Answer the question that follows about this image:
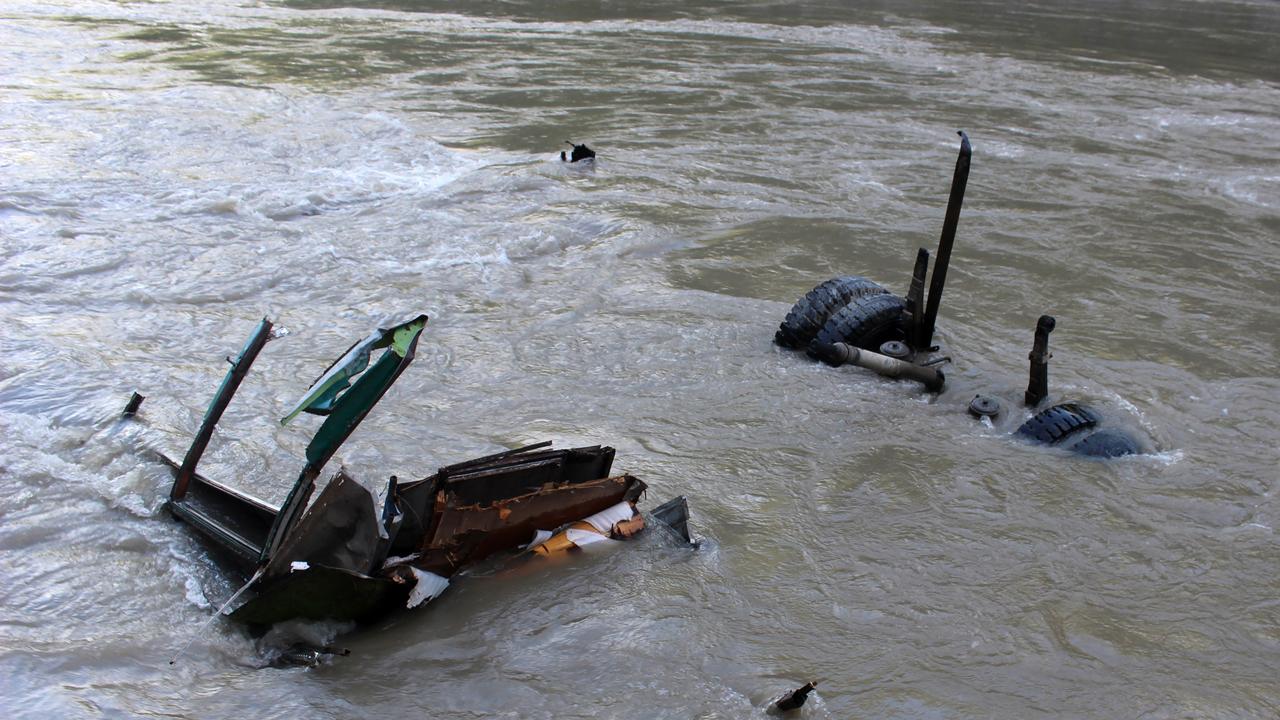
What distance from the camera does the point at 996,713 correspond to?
4.52 m

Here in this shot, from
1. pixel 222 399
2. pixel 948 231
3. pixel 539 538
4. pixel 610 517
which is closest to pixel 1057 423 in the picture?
pixel 948 231

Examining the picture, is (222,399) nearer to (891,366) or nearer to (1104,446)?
(891,366)

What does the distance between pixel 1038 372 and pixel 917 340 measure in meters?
0.94

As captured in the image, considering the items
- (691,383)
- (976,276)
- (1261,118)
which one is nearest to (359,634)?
(691,383)

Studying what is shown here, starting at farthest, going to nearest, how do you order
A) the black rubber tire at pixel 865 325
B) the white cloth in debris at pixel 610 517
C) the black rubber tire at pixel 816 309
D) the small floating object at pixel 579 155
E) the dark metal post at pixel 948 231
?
the small floating object at pixel 579 155, the black rubber tire at pixel 816 309, the black rubber tire at pixel 865 325, the dark metal post at pixel 948 231, the white cloth in debris at pixel 610 517

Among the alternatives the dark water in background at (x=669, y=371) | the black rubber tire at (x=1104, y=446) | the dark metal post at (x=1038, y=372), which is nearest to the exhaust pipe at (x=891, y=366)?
the dark water in background at (x=669, y=371)

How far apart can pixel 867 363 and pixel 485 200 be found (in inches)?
228

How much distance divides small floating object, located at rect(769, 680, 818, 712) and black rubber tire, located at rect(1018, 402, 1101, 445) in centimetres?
335

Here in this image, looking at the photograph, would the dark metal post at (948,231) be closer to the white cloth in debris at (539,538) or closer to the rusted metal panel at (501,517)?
the rusted metal panel at (501,517)

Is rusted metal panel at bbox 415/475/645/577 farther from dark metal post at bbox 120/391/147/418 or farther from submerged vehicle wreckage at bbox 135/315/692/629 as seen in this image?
dark metal post at bbox 120/391/147/418

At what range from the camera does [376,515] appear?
4477 millimetres

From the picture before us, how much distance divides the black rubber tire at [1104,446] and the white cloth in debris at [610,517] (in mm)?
3278

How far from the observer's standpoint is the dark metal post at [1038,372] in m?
6.98

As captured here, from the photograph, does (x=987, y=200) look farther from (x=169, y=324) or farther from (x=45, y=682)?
(x=45, y=682)
